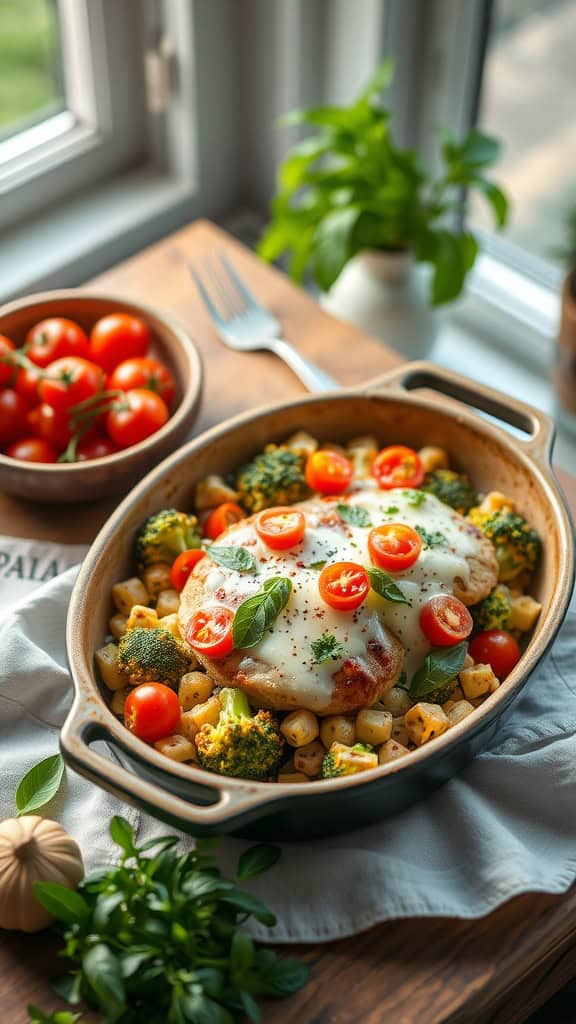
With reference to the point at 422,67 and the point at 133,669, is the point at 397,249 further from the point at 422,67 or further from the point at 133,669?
the point at 133,669

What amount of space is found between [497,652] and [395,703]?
194 millimetres

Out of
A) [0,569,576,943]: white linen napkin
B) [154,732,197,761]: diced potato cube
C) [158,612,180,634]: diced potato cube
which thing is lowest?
[0,569,576,943]: white linen napkin

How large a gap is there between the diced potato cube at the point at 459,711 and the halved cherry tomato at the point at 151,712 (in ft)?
1.34

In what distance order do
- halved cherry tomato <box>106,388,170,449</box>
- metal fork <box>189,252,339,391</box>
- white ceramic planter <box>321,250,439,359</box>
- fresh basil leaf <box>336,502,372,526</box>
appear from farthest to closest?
white ceramic planter <box>321,250,439,359</box> < metal fork <box>189,252,339,391</box> < halved cherry tomato <box>106,388,170,449</box> < fresh basil leaf <box>336,502,372,526</box>

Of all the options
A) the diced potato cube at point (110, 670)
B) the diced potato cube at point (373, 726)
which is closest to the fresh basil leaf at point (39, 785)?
the diced potato cube at point (110, 670)

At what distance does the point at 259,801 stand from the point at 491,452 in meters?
0.82

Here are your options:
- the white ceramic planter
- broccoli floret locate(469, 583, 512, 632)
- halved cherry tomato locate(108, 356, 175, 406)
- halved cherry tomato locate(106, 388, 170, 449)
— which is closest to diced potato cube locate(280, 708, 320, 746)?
broccoli floret locate(469, 583, 512, 632)

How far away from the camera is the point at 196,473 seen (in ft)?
6.57

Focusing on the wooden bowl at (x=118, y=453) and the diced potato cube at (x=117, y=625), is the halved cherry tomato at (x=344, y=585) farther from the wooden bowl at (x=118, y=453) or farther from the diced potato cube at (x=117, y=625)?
the wooden bowl at (x=118, y=453)

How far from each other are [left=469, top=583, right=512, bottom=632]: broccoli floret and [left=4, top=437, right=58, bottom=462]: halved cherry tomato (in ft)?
2.75

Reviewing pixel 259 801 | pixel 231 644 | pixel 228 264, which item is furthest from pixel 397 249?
pixel 259 801

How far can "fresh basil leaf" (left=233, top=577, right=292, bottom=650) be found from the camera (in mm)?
1671

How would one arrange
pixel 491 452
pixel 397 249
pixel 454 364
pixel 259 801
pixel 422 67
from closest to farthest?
pixel 259 801 → pixel 491 452 → pixel 397 249 → pixel 422 67 → pixel 454 364

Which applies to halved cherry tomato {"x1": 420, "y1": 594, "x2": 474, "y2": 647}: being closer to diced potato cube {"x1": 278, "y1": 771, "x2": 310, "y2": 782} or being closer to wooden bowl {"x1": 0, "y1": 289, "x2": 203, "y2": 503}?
diced potato cube {"x1": 278, "y1": 771, "x2": 310, "y2": 782}
